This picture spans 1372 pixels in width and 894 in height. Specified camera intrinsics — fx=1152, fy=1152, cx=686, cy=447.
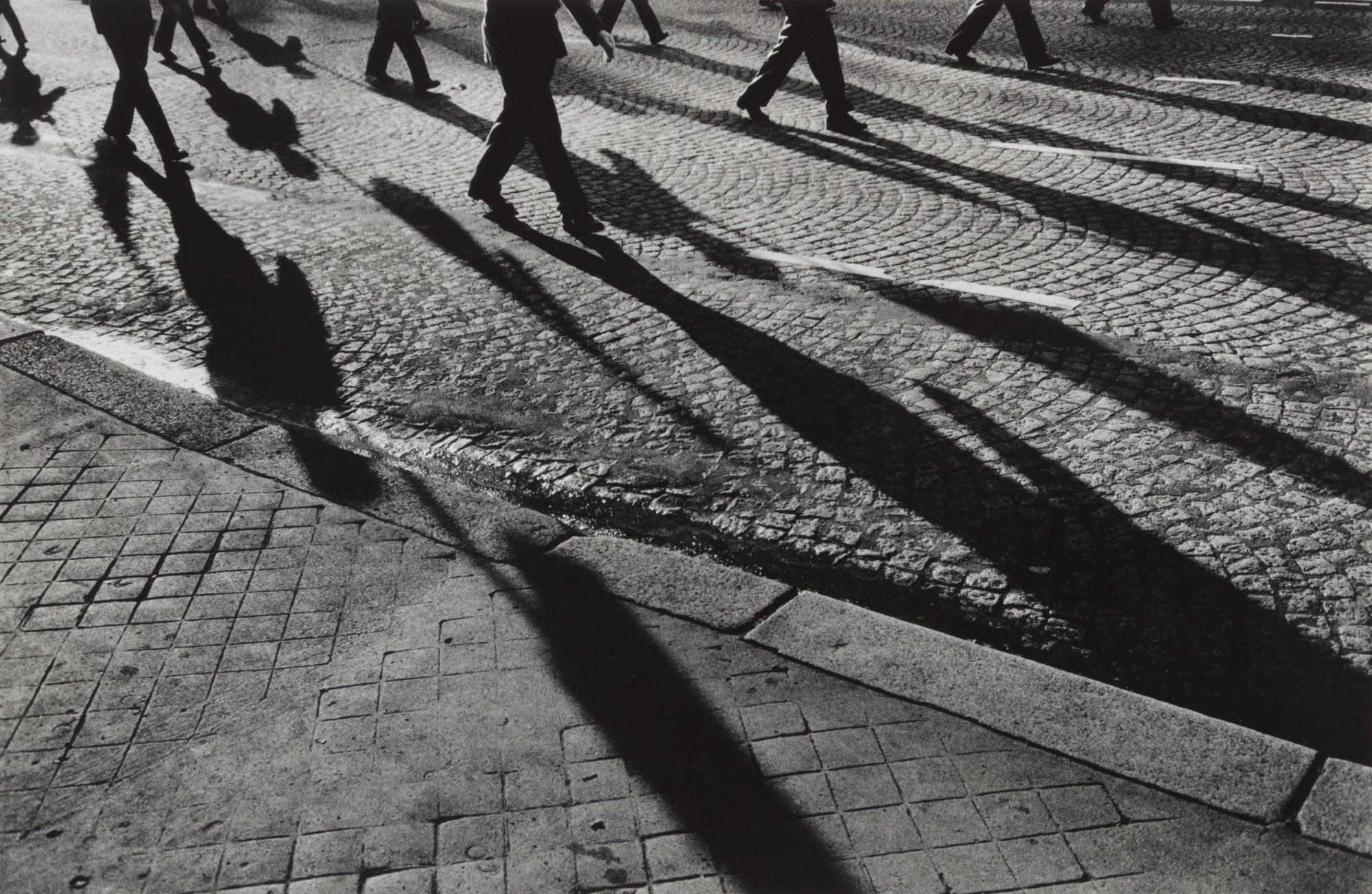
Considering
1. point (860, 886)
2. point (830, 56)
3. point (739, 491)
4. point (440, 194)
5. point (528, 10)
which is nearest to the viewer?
point (860, 886)

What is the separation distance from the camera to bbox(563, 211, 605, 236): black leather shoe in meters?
7.49

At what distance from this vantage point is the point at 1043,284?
635 cm

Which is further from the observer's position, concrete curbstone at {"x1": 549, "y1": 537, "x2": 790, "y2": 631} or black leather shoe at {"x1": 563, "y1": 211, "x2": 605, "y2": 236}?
black leather shoe at {"x1": 563, "y1": 211, "x2": 605, "y2": 236}

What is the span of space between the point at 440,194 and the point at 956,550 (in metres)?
5.77

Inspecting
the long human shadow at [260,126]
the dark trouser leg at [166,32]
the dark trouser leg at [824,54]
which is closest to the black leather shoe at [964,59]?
the dark trouser leg at [824,54]

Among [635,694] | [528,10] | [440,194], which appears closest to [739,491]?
[635,694]

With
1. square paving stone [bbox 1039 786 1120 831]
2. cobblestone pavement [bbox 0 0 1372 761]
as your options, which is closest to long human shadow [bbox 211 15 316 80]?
cobblestone pavement [bbox 0 0 1372 761]

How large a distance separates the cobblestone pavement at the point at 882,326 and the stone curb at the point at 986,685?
0.64 ft

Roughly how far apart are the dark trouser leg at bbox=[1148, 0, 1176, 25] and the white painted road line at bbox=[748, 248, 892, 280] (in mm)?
8424

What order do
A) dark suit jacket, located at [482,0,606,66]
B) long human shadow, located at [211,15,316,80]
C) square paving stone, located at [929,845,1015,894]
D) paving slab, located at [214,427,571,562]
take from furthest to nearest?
long human shadow, located at [211,15,316,80]
dark suit jacket, located at [482,0,606,66]
paving slab, located at [214,427,571,562]
square paving stone, located at [929,845,1015,894]

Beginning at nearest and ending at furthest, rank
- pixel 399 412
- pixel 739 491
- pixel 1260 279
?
pixel 739 491 < pixel 399 412 < pixel 1260 279

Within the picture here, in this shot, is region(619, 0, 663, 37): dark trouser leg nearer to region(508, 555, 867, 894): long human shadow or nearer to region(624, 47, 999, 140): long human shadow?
region(624, 47, 999, 140): long human shadow

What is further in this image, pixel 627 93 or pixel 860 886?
pixel 627 93

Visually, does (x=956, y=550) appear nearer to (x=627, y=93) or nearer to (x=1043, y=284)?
(x=1043, y=284)
